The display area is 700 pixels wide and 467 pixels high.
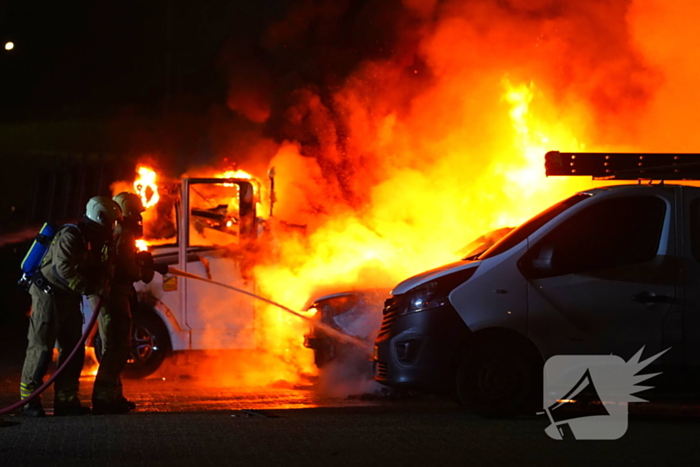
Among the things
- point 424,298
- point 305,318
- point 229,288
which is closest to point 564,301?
point 424,298

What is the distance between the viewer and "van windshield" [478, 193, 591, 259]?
7035 mm

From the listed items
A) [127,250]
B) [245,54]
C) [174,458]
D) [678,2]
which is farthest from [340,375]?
[245,54]

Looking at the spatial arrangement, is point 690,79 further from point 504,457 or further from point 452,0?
point 504,457

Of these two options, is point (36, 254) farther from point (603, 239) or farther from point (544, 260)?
point (603, 239)

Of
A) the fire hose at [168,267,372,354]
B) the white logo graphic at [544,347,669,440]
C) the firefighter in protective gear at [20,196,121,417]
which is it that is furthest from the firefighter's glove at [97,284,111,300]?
the white logo graphic at [544,347,669,440]

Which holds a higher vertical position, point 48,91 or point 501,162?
point 48,91

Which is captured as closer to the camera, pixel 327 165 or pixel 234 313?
pixel 234 313

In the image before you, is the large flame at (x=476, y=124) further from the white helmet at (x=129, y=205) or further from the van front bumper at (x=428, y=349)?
the van front bumper at (x=428, y=349)

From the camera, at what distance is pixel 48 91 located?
999 inches

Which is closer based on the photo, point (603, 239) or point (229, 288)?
point (603, 239)

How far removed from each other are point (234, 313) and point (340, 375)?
5.58 ft

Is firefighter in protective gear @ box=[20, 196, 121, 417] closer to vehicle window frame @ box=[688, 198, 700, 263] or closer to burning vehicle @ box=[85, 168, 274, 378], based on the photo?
burning vehicle @ box=[85, 168, 274, 378]

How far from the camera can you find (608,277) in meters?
6.76

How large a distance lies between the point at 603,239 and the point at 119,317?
4.21 meters
